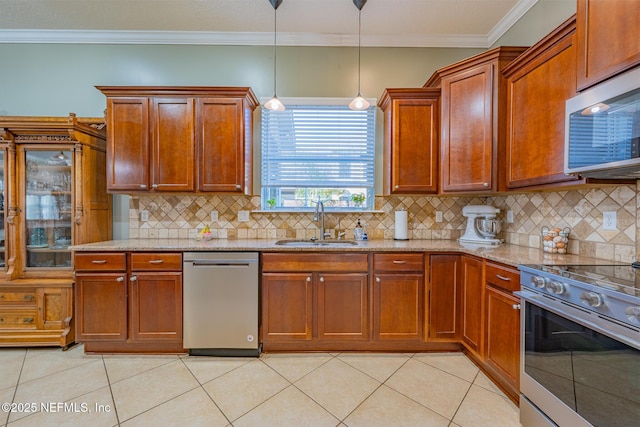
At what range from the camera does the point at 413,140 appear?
2.60m

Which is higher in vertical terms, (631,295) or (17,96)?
(17,96)

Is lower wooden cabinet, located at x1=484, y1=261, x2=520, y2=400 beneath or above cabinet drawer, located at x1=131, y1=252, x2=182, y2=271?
beneath

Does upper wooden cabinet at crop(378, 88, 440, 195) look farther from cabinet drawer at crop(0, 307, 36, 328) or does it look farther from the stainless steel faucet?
cabinet drawer at crop(0, 307, 36, 328)

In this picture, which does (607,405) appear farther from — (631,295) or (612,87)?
(612,87)

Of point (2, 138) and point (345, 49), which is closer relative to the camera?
point (2, 138)

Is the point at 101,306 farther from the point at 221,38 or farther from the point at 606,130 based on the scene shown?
the point at 606,130

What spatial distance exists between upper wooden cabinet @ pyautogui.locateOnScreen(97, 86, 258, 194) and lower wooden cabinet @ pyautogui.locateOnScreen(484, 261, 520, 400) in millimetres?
2284

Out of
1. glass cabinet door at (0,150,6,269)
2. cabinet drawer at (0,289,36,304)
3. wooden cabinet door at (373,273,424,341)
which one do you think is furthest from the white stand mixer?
glass cabinet door at (0,150,6,269)

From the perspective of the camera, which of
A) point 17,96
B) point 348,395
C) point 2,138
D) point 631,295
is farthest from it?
point 17,96

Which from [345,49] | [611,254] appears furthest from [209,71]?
[611,254]

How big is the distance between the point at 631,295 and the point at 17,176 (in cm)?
421

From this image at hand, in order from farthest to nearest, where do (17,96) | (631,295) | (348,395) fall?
(17,96) < (348,395) < (631,295)

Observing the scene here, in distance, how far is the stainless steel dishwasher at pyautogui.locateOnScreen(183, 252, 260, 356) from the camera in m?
2.25

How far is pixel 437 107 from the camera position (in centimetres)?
257
